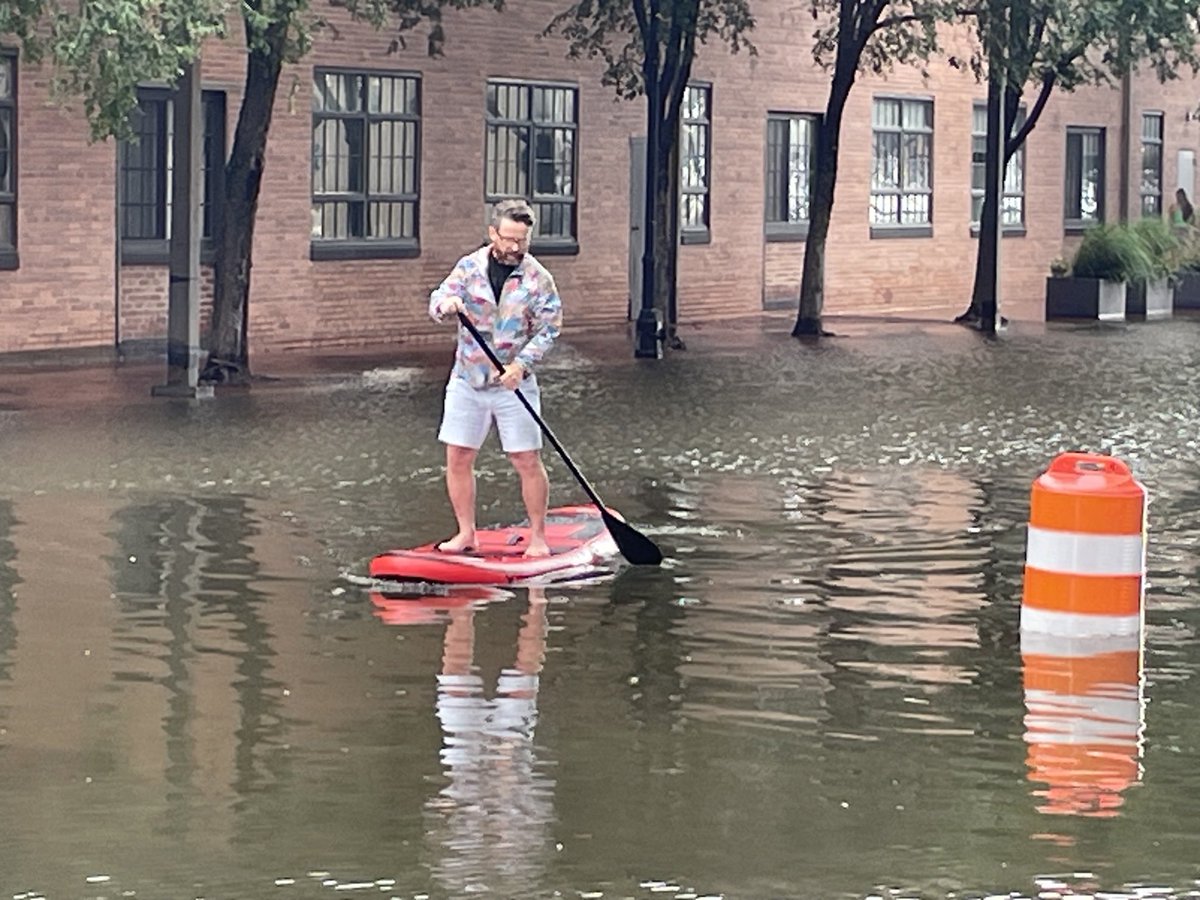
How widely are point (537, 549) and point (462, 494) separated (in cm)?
40

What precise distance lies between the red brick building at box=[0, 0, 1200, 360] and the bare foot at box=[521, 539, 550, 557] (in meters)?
13.9

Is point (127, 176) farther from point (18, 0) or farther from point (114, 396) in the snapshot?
point (18, 0)

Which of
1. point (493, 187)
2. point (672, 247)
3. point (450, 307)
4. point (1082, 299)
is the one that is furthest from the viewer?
point (1082, 299)

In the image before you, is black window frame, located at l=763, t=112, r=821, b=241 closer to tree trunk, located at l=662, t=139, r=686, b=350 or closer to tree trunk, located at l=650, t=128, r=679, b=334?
tree trunk, located at l=662, t=139, r=686, b=350

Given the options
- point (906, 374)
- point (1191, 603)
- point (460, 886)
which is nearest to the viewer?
point (460, 886)

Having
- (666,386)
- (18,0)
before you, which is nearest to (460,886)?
(18,0)

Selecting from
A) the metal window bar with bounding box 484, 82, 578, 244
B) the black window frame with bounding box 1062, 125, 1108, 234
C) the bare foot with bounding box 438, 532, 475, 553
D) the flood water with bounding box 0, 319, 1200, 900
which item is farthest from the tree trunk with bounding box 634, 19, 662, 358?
the black window frame with bounding box 1062, 125, 1108, 234

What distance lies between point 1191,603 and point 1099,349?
18109 millimetres

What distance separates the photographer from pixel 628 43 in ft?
103

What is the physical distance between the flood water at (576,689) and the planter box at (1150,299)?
18583 millimetres

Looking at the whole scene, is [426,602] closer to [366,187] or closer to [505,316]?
[505,316]

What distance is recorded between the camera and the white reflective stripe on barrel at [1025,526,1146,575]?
10.0 meters

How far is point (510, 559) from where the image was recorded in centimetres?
1212

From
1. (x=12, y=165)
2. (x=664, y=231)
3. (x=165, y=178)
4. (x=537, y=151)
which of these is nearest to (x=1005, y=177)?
(x=537, y=151)
